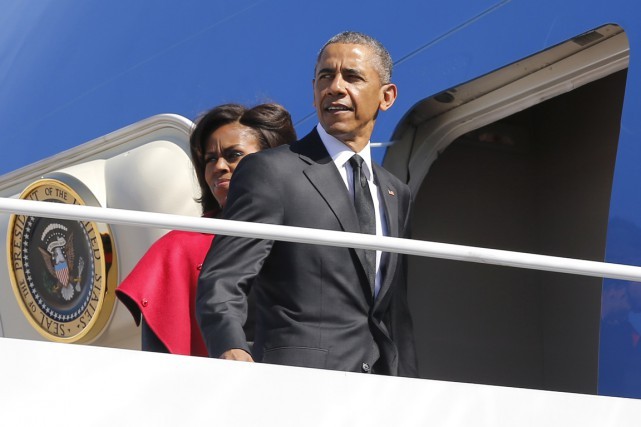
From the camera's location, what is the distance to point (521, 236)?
4.77 m

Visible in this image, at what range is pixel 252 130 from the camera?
3572 mm

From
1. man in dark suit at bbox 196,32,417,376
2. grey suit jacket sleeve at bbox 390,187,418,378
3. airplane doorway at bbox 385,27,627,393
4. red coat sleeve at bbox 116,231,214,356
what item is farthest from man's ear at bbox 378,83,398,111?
airplane doorway at bbox 385,27,627,393

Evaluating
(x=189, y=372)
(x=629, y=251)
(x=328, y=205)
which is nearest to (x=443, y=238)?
(x=629, y=251)

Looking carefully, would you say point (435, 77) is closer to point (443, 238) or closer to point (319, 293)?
point (443, 238)

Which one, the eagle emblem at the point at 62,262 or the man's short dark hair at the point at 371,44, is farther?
the eagle emblem at the point at 62,262

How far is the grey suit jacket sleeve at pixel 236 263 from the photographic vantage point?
2580 millimetres

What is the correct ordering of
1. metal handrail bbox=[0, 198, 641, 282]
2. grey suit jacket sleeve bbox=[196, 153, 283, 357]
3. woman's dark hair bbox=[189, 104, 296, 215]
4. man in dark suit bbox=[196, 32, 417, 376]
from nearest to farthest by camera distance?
metal handrail bbox=[0, 198, 641, 282] → grey suit jacket sleeve bbox=[196, 153, 283, 357] → man in dark suit bbox=[196, 32, 417, 376] → woman's dark hair bbox=[189, 104, 296, 215]

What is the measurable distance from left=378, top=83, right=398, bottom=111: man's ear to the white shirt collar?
0.44ft

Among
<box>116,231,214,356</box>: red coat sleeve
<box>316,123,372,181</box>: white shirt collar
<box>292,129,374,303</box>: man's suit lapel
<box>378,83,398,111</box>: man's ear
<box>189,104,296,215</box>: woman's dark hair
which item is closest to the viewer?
<box>292,129,374,303</box>: man's suit lapel

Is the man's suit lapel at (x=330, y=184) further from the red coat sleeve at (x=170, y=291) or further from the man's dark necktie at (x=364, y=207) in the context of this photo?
the red coat sleeve at (x=170, y=291)

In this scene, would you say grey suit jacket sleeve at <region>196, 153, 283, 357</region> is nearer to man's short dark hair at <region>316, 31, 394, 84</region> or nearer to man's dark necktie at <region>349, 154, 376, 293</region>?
man's dark necktie at <region>349, 154, 376, 293</region>

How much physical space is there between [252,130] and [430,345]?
52.4 inches

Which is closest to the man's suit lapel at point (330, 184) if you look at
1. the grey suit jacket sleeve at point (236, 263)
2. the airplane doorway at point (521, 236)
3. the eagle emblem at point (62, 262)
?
the grey suit jacket sleeve at point (236, 263)

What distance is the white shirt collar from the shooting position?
115 inches
